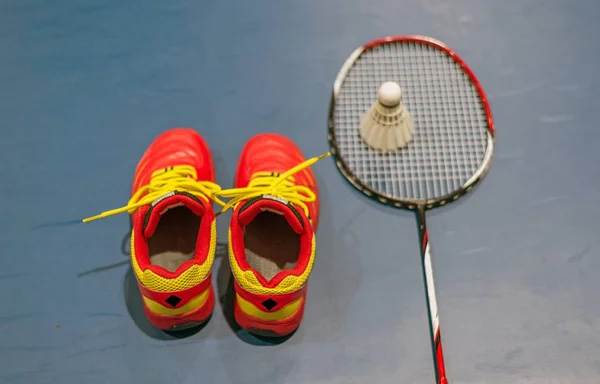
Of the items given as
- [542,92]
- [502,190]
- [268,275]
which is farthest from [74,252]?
[542,92]

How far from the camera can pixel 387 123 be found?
1.14m

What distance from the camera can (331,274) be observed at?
1.16 meters

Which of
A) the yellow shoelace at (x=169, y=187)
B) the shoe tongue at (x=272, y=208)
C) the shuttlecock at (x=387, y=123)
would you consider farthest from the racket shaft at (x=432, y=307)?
the yellow shoelace at (x=169, y=187)

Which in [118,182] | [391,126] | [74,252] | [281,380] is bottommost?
[281,380]

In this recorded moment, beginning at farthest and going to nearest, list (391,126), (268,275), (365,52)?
(365,52) → (391,126) → (268,275)

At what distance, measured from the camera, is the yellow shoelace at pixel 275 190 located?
1.02m

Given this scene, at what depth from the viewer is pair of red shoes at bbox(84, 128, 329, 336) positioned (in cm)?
92

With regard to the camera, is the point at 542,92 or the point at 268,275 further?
the point at 542,92

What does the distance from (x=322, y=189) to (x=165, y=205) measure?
1.32 feet

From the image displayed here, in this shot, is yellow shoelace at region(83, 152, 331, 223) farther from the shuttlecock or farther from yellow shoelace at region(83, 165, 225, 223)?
the shuttlecock

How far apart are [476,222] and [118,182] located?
0.79m

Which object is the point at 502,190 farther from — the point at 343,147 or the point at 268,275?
the point at 268,275

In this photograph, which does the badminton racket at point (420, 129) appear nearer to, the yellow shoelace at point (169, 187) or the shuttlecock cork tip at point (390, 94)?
the shuttlecock cork tip at point (390, 94)

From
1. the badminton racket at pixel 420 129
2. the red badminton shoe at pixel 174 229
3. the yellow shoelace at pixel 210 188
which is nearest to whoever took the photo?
the red badminton shoe at pixel 174 229
